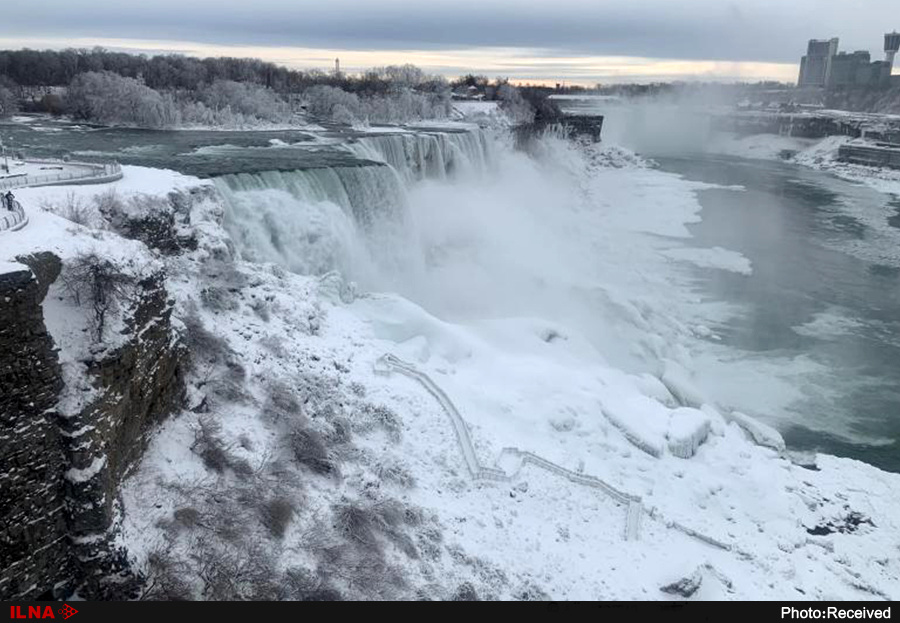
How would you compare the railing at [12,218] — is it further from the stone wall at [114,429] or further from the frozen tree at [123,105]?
the frozen tree at [123,105]

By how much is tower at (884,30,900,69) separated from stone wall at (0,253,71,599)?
687ft

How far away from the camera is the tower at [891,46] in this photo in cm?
17325

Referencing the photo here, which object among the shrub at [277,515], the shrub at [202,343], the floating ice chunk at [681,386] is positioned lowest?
the floating ice chunk at [681,386]

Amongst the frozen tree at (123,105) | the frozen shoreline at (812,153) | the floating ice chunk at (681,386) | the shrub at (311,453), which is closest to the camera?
the shrub at (311,453)

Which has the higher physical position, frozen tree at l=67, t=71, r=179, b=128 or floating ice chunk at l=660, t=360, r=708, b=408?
frozen tree at l=67, t=71, r=179, b=128

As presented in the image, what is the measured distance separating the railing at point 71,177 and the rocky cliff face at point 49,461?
781cm

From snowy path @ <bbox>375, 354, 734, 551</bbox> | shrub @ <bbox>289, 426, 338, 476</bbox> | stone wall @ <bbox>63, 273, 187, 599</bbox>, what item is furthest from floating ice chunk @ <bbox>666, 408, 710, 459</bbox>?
stone wall @ <bbox>63, 273, 187, 599</bbox>

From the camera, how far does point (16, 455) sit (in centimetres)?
881

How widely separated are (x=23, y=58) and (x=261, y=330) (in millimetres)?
71724

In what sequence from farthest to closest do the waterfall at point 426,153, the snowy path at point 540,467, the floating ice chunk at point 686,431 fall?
the waterfall at point 426,153, the floating ice chunk at point 686,431, the snowy path at point 540,467

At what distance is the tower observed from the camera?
568ft

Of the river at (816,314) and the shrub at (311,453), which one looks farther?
the river at (816,314)

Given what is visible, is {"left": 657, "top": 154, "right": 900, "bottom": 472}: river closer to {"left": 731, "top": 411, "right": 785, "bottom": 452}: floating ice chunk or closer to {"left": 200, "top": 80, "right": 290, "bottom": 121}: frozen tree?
{"left": 731, "top": 411, "right": 785, "bottom": 452}: floating ice chunk
